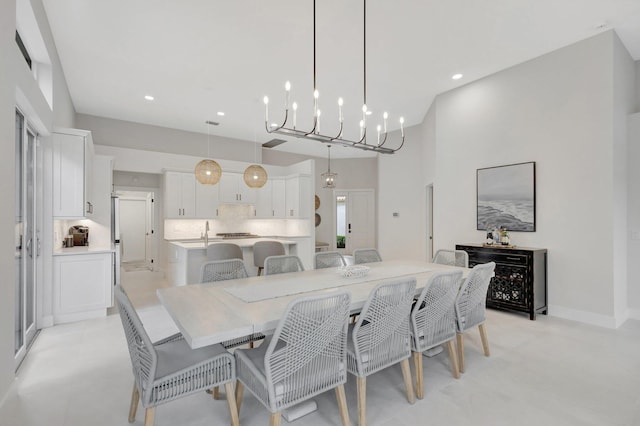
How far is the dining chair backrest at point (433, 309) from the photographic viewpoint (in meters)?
2.19

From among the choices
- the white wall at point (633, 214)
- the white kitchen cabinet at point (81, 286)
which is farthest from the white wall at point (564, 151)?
the white kitchen cabinet at point (81, 286)

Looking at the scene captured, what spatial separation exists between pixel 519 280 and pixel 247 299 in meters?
3.43

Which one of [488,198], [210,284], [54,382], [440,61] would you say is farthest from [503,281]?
[54,382]

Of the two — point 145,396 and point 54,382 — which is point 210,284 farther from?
point 54,382

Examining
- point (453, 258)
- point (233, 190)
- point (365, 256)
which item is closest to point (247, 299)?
point (365, 256)

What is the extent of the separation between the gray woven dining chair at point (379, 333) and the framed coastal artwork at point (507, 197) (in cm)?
300

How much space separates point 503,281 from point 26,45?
19.1 feet

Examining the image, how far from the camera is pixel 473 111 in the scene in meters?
4.70

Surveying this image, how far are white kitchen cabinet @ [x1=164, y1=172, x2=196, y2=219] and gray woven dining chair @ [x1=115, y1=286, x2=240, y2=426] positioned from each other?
480cm

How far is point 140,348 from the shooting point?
5.28 feet

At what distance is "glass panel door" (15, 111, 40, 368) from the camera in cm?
282

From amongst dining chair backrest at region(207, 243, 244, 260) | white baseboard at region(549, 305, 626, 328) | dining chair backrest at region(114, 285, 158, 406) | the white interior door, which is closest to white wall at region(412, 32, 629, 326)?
white baseboard at region(549, 305, 626, 328)

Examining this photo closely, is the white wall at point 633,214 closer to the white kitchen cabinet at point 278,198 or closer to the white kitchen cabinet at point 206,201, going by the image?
the white kitchen cabinet at point 278,198

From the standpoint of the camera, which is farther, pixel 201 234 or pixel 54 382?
pixel 201 234
